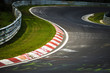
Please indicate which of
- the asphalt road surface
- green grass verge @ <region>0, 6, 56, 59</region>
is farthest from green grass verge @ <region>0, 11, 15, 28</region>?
the asphalt road surface

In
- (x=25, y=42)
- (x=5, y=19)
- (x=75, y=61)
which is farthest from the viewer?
(x=5, y=19)

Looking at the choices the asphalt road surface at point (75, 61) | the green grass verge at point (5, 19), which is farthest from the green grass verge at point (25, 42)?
the green grass verge at point (5, 19)

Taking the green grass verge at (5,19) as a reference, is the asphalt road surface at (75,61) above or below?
below

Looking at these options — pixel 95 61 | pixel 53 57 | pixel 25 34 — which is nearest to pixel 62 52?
pixel 53 57

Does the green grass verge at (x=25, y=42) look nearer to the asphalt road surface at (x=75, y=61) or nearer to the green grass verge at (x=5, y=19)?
the asphalt road surface at (x=75, y=61)

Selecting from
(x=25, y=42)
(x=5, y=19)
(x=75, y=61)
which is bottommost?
(x=75, y=61)

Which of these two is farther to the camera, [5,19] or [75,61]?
[5,19]

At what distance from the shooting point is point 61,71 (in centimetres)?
760

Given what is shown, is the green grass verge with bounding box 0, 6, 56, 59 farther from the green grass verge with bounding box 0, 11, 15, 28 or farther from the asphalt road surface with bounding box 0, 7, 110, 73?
the green grass verge with bounding box 0, 11, 15, 28

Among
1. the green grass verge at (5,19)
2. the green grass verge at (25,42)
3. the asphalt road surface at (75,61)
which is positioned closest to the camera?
the asphalt road surface at (75,61)

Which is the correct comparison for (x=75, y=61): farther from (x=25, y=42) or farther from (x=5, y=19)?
(x=5, y=19)

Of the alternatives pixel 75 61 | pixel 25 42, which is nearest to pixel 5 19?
pixel 25 42

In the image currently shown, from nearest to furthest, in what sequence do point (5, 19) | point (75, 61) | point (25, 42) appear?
1. point (75, 61)
2. point (25, 42)
3. point (5, 19)

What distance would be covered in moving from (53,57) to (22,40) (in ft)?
12.8
